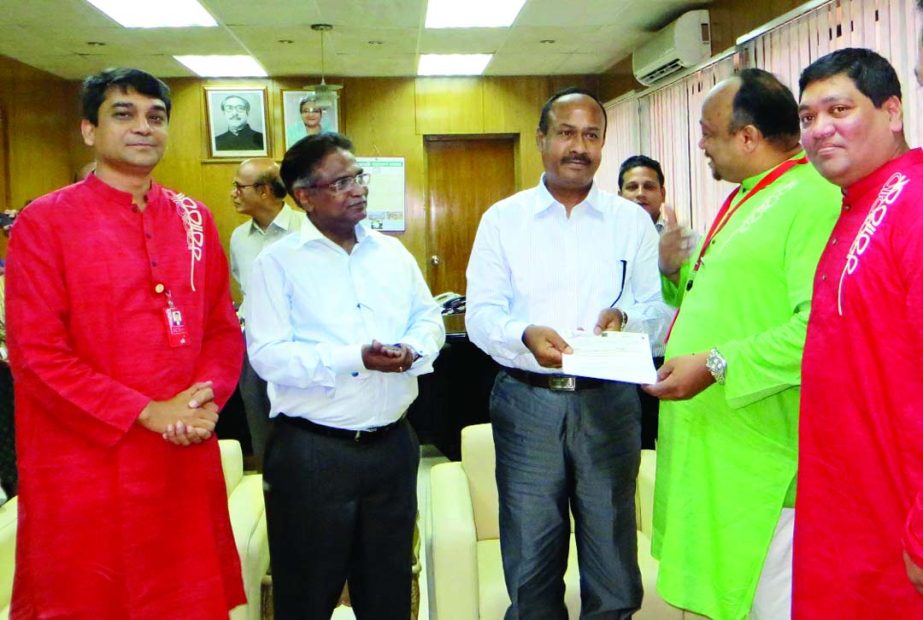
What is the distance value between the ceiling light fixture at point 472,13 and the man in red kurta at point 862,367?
13.8 feet

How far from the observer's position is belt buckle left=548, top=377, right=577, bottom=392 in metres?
1.86

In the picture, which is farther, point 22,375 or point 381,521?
point 381,521

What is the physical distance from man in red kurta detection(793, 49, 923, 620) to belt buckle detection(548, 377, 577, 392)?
0.60 meters

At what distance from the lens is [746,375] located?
1.46 meters

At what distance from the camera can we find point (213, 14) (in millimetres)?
5168

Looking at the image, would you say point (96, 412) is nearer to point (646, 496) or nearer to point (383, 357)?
point (383, 357)

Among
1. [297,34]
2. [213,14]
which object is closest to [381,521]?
[213,14]

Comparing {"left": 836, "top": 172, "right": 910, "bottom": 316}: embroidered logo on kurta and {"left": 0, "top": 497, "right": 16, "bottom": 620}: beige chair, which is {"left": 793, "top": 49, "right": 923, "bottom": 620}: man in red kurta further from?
{"left": 0, "top": 497, "right": 16, "bottom": 620}: beige chair

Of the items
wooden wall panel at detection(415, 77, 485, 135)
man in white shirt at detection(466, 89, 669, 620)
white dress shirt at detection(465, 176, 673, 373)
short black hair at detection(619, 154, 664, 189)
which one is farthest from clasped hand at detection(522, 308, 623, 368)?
wooden wall panel at detection(415, 77, 485, 135)

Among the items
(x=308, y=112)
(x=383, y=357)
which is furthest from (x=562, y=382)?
(x=308, y=112)

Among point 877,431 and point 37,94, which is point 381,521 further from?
point 37,94

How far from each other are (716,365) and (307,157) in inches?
46.5

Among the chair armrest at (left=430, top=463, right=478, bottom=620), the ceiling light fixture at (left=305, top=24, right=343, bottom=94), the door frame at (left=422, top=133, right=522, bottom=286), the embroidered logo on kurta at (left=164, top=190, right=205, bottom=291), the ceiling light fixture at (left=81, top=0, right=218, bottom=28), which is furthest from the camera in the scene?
the door frame at (left=422, top=133, right=522, bottom=286)

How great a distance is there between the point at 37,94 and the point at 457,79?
380cm
